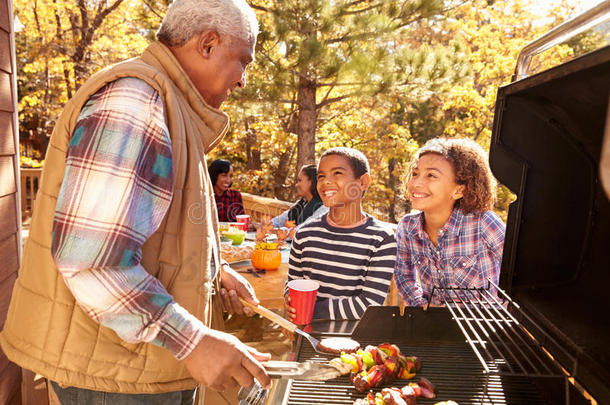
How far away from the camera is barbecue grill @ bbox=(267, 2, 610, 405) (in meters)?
1.23

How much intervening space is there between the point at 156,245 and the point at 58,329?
32 cm

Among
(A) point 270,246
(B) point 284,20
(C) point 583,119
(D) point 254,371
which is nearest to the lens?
(D) point 254,371

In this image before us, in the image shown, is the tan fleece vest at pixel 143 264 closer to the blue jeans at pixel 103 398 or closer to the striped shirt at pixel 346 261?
the blue jeans at pixel 103 398

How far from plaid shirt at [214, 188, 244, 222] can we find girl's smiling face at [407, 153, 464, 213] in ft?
10.3

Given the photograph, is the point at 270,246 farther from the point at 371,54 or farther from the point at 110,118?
the point at 371,54

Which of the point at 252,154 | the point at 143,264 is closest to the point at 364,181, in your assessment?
the point at 143,264

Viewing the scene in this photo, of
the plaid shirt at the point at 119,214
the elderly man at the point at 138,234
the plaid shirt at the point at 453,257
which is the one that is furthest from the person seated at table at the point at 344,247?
the plaid shirt at the point at 119,214

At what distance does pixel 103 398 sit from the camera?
115cm

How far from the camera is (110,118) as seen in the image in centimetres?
96

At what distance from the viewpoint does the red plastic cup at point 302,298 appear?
1661mm

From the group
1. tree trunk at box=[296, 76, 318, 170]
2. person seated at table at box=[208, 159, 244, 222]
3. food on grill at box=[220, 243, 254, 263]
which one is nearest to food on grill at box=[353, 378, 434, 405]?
food on grill at box=[220, 243, 254, 263]

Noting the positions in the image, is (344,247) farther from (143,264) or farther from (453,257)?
(143,264)

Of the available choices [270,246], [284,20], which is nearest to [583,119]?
[270,246]

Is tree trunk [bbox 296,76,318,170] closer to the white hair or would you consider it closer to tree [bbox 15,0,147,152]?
tree [bbox 15,0,147,152]
